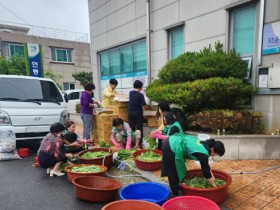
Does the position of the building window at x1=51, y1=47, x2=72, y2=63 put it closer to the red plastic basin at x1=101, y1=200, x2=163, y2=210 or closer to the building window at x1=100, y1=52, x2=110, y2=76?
the building window at x1=100, y1=52, x2=110, y2=76

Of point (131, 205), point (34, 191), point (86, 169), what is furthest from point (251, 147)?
point (34, 191)

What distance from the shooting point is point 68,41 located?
25.3m

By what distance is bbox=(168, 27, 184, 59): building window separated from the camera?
7.14 meters

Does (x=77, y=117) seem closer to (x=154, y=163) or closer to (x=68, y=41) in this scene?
(x=154, y=163)

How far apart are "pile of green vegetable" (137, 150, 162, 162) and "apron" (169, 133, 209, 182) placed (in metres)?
1.22

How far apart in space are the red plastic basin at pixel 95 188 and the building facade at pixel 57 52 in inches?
886

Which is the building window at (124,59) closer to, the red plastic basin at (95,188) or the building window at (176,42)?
the building window at (176,42)

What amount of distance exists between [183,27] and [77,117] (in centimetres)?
737

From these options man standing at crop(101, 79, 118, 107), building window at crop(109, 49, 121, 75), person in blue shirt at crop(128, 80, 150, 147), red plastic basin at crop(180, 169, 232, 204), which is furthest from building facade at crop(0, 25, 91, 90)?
red plastic basin at crop(180, 169, 232, 204)

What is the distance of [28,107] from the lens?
591 centimetres

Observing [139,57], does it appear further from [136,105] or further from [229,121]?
[229,121]

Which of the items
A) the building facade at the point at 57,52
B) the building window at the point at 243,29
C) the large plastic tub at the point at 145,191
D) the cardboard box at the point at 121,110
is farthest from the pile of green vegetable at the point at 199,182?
the building facade at the point at 57,52

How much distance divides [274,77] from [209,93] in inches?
57.7

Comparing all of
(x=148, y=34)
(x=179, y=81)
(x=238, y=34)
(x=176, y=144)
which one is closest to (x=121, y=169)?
(x=176, y=144)
